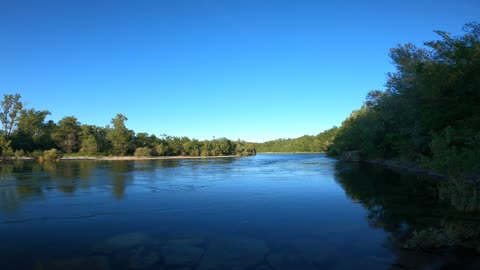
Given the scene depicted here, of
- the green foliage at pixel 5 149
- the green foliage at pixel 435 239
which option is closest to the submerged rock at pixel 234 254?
the green foliage at pixel 435 239

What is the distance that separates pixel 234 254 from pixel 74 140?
369 feet

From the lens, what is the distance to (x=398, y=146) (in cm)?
4122

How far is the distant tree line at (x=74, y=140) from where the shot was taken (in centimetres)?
8819

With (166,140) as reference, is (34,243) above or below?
below

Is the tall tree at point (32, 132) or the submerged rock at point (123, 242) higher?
the tall tree at point (32, 132)

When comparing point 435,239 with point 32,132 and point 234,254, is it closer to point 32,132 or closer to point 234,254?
point 234,254

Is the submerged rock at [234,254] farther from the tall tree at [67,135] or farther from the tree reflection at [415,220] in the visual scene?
the tall tree at [67,135]

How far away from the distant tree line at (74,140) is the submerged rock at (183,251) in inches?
3281

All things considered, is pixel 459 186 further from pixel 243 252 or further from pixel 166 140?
pixel 166 140

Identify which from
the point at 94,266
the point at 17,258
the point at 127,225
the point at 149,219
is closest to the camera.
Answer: the point at 94,266

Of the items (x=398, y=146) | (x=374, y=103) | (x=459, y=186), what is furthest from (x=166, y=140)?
(x=459, y=186)

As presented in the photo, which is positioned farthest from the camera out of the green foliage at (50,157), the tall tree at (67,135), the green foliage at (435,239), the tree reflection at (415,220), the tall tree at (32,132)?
the tall tree at (67,135)

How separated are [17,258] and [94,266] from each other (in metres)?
2.64

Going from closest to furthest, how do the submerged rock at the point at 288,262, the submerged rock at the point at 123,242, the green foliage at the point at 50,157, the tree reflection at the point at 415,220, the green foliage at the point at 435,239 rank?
the submerged rock at the point at 288,262
the tree reflection at the point at 415,220
the green foliage at the point at 435,239
the submerged rock at the point at 123,242
the green foliage at the point at 50,157
